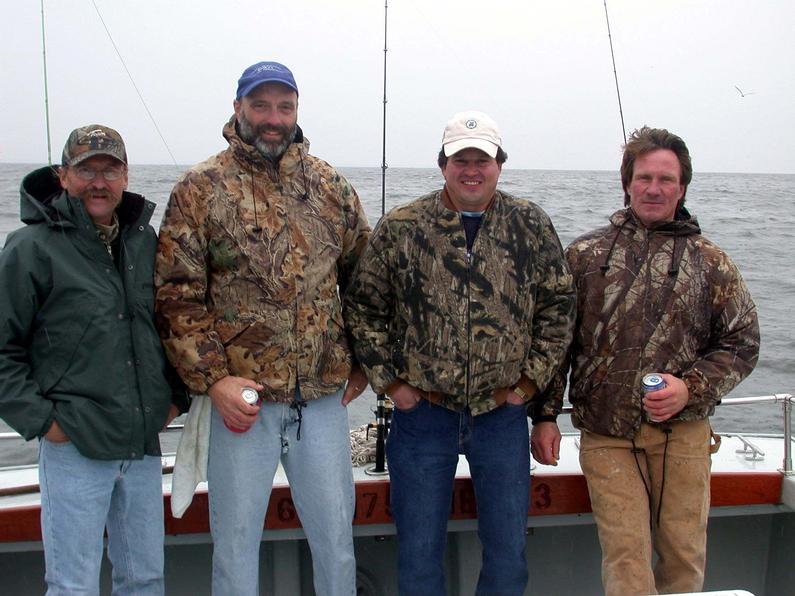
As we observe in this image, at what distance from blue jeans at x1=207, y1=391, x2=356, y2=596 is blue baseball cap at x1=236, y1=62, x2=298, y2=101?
1.09 metres

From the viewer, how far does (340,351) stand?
3100 mm

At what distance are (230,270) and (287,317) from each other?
0.85ft

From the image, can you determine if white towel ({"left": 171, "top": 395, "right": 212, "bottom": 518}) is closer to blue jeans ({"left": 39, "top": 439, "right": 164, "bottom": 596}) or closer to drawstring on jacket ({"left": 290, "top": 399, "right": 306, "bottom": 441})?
blue jeans ({"left": 39, "top": 439, "right": 164, "bottom": 596})

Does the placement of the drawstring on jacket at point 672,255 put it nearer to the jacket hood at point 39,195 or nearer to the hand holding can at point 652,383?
the hand holding can at point 652,383

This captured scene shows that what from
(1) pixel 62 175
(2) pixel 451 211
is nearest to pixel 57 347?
(1) pixel 62 175

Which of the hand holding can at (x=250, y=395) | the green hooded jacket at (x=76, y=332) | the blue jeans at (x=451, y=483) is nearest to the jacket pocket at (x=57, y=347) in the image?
the green hooded jacket at (x=76, y=332)

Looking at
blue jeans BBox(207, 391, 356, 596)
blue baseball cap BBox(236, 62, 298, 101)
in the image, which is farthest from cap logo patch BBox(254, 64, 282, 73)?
blue jeans BBox(207, 391, 356, 596)

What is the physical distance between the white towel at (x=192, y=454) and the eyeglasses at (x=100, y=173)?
0.82 meters

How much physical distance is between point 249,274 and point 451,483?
1.10 m

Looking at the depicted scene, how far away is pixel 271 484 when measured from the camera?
120 inches

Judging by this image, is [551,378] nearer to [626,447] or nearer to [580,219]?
[626,447]

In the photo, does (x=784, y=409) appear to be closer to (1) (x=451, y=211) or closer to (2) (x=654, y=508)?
(2) (x=654, y=508)

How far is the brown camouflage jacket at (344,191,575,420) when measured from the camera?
3047mm

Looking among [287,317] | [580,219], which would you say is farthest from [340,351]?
[580,219]
